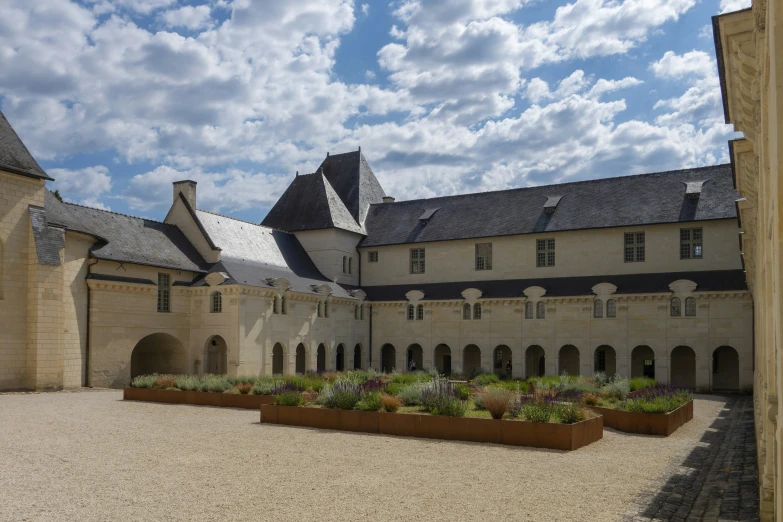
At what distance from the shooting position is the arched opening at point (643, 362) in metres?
34.5

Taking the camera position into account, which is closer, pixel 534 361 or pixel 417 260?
pixel 534 361

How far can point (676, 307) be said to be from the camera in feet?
105

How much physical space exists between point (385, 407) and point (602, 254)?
72.3 feet

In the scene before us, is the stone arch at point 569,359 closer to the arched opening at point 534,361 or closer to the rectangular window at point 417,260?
the arched opening at point 534,361

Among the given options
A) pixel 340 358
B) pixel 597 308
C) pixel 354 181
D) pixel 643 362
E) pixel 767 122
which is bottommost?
pixel 340 358

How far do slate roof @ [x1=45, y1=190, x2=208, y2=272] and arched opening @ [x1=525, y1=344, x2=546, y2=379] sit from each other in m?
17.6

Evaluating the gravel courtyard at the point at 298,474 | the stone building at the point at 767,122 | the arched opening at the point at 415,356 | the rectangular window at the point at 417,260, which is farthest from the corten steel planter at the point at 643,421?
the rectangular window at the point at 417,260

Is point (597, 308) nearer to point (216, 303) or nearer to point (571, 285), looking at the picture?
point (571, 285)

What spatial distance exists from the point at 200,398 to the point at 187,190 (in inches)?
605

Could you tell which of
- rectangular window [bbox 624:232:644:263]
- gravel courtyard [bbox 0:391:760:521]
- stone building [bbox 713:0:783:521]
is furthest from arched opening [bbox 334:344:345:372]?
stone building [bbox 713:0:783:521]

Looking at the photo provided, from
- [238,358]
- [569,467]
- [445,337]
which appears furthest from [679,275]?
[569,467]

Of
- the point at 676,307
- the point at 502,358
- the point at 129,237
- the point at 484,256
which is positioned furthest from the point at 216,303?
the point at 676,307

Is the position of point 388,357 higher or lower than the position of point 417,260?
lower

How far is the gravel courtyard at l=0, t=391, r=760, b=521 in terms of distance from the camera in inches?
344
